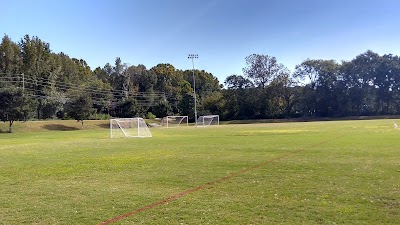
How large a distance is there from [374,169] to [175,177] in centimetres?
729

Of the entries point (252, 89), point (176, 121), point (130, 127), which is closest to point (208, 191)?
point (130, 127)

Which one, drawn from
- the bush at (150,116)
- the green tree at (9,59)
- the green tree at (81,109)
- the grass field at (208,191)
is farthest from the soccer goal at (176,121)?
the grass field at (208,191)

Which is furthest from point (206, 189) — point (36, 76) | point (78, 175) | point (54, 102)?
point (36, 76)

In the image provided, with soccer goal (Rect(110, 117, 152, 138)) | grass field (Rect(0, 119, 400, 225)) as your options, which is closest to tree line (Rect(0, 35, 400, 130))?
soccer goal (Rect(110, 117, 152, 138))

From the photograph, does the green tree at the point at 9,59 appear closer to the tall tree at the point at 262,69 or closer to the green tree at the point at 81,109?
the green tree at the point at 81,109

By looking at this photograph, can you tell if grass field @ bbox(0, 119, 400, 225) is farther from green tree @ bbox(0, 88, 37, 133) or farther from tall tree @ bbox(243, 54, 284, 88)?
tall tree @ bbox(243, 54, 284, 88)

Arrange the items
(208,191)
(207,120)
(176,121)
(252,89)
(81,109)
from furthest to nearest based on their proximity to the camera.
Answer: (252,89) < (176,121) < (207,120) < (81,109) < (208,191)

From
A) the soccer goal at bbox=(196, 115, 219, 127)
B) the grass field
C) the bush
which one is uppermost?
the bush

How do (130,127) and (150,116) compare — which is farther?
(150,116)

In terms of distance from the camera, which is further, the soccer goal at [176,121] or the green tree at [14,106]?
the soccer goal at [176,121]

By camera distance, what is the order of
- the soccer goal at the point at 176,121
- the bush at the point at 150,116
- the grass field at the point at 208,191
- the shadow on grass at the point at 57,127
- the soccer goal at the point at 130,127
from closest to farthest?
the grass field at the point at 208,191, the soccer goal at the point at 130,127, the shadow on grass at the point at 57,127, the soccer goal at the point at 176,121, the bush at the point at 150,116

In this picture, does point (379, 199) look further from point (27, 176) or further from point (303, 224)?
point (27, 176)

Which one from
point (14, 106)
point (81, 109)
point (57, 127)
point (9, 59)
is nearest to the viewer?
point (14, 106)

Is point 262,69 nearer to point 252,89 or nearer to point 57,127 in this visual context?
point 252,89
